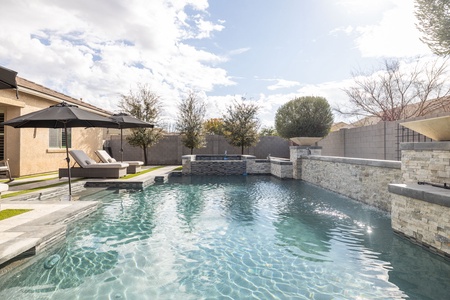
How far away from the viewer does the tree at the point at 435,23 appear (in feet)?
32.2

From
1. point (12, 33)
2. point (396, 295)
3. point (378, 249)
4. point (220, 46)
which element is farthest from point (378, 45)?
point (12, 33)

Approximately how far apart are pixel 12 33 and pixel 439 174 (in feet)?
44.6

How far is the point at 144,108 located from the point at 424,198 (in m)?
20.1

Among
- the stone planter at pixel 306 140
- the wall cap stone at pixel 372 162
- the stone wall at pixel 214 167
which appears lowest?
the stone wall at pixel 214 167

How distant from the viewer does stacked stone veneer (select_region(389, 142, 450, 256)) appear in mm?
4441

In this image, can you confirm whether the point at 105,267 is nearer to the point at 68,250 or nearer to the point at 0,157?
the point at 68,250

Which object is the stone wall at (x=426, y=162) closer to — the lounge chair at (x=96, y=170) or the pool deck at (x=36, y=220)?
the pool deck at (x=36, y=220)

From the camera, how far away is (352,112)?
2502 centimetres

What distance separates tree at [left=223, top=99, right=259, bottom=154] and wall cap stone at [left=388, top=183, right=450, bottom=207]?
16024 millimetres

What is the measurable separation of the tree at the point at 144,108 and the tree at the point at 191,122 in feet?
6.09

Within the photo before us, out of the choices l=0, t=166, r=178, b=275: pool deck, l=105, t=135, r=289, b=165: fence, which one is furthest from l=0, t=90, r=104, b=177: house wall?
l=105, t=135, r=289, b=165: fence

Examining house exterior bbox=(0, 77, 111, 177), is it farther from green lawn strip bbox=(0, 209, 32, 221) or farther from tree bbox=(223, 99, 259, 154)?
tree bbox=(223, 99, 259, 154)

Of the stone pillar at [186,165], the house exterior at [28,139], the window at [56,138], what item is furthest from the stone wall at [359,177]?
the window at [56,138]

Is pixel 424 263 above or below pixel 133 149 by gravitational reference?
below
